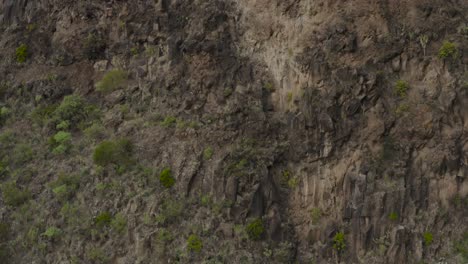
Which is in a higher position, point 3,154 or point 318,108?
point 318,108

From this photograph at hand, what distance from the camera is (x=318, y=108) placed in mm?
24984

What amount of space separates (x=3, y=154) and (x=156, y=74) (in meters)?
11.4

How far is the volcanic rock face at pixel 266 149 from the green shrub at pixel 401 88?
0.20 feet

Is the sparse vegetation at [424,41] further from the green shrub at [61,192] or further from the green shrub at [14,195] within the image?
the green shrub at [14,195]

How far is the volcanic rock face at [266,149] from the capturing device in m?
23.7

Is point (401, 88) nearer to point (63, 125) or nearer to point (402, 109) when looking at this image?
point (402, 109)

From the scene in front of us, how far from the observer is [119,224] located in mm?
24141

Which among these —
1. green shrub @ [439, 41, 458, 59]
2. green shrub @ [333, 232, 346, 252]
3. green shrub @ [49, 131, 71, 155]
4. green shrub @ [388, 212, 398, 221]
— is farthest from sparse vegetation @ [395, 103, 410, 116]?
green shrub @ [49, 131, 71, 155]

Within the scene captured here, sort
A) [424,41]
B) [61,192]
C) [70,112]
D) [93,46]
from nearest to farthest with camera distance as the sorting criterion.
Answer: [424,41], [61,192], [70,112], [93,46]

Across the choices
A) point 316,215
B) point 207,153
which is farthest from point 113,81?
point 316,215

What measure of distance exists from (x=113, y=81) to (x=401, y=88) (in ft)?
61.6

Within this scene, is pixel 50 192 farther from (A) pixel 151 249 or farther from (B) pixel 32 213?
(A) pixel 151 249

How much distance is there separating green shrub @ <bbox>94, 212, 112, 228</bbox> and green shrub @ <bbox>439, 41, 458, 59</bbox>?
21.3 meters

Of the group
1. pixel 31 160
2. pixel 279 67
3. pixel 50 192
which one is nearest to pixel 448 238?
pixel 279 67
